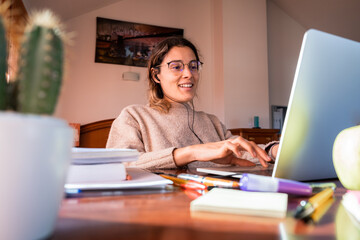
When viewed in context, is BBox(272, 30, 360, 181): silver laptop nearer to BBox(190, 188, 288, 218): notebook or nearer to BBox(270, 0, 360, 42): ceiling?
BBox(190, 188, 288, 218): notebook

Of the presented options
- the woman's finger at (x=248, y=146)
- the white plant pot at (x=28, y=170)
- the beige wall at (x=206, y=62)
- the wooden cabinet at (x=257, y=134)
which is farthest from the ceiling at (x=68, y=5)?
the white plant pot at (x=28, y=170)

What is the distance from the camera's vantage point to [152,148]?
4.39 feet

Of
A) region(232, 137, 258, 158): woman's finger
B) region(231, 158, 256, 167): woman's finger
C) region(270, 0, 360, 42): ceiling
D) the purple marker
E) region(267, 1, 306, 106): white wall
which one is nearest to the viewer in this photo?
the purple marker

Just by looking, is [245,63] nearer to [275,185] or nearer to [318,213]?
[275,185]

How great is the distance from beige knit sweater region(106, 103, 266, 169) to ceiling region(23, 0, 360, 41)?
219 cm

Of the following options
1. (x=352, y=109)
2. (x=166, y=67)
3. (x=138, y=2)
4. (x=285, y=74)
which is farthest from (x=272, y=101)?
(x=352, y=109)

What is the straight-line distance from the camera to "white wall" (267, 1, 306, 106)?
430 centimetres

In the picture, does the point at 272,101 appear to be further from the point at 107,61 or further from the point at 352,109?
the point at 352,109

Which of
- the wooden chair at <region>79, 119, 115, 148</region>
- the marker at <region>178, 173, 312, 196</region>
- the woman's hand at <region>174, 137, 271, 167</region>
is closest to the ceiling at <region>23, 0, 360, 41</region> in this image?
the wooden chair at <region>79, 119, 115, 148</region>

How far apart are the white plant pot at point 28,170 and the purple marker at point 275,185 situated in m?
0.30

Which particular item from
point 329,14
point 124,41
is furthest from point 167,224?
point 329,14

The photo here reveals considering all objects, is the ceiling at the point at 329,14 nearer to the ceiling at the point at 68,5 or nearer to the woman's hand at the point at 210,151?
the ceiling at the point at 68,5

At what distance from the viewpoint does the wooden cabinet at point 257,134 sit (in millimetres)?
3377

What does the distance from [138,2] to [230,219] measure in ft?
13.4
